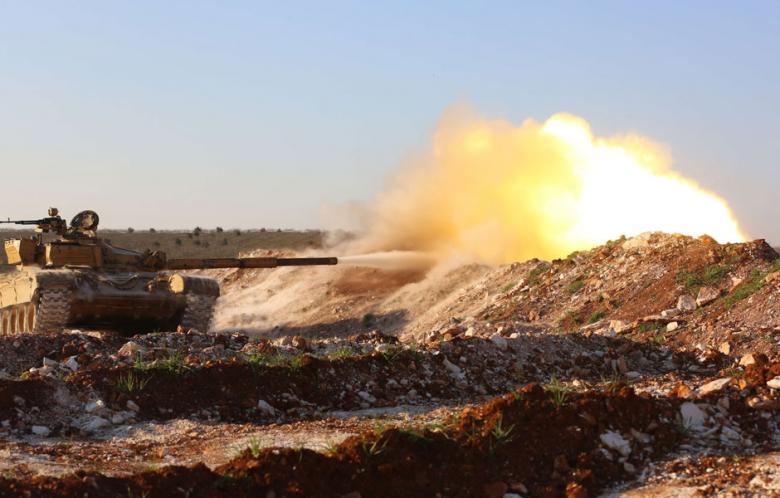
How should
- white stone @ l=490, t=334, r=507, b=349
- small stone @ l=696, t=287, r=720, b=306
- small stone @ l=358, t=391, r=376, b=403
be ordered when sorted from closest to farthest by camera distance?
small stone @ l=358, t=391, r=376, b=403, white stone @ l=490, t=334, r=507, b=349, small stone @ l=696, t=287, r=720, b=306

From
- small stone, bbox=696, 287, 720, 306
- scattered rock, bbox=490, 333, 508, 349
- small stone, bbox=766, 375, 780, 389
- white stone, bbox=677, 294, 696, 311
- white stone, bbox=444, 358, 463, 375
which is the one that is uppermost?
small stone, bbox=696, 287, 720, 306

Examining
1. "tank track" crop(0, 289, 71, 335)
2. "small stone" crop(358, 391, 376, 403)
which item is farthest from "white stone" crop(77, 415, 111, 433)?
"tank track" crop(0, 289, 71, 335)

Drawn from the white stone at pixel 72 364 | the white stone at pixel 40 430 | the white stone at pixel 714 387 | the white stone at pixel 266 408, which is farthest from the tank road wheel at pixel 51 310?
the white stone at pixel 714 387

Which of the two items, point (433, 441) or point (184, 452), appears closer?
point (433, 441)

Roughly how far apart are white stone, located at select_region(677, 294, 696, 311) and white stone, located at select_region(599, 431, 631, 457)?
1427 cm

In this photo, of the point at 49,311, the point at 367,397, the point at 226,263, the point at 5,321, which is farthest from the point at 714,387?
the point at 5,321

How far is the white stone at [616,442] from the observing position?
33.7 ft

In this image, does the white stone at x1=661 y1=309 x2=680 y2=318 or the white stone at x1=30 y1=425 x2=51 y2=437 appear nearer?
the white stone at x1=30 y1=425 x2=51 y2=437

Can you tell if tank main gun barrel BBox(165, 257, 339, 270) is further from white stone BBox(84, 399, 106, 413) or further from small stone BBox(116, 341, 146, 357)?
white stone BBox(84, 399, 106, 413)

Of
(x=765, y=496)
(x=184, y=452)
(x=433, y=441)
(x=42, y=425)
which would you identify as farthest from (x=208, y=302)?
(x=765, y=496)

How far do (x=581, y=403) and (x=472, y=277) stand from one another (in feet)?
76.5

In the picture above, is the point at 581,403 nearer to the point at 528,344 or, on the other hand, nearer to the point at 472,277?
the point at 528,344

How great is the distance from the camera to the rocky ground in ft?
30.5

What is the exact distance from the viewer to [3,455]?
10.5m
